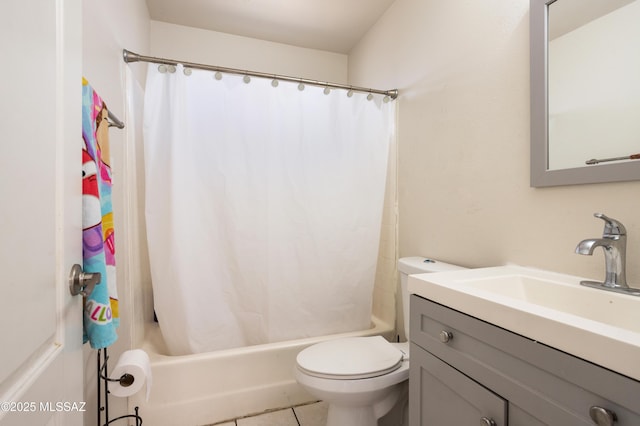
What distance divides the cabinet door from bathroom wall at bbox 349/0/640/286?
0.54 meters

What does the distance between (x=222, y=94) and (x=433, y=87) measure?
3.72 feet

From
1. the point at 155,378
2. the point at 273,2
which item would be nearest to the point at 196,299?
the point at 155,378

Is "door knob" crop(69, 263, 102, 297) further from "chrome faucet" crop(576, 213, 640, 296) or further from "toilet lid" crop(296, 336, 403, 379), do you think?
"chrome faucet" crop(576, 213, 640, 296)

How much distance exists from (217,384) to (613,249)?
174 centimetres

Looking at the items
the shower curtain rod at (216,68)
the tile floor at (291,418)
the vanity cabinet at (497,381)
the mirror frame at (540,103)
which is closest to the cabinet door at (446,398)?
the vanity cabinet at (497,381)

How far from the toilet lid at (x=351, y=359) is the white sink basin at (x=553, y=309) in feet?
1.64

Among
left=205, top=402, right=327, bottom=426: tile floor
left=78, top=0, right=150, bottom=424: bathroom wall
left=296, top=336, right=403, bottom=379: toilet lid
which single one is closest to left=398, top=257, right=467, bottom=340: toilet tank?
left=296, top=336, right=403, bottom=379: toilet lid

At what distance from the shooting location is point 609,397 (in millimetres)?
490

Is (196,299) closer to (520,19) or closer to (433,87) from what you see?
(433,87)

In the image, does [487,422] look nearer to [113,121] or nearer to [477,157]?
[477,157]

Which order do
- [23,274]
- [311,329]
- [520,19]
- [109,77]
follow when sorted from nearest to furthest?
[23,274] → [520,19] → [109,77] → [311,329]

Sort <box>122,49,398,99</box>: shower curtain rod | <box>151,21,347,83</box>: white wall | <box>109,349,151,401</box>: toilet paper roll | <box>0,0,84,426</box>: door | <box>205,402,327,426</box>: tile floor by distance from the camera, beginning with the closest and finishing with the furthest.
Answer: <box>0,0,84,426</box>: door < <box>109,349,151,401</box>: toilet paper roll < <box>122,49,398,99</box>: shower curtain rod < <box>205,402,327,426</box>: tile floor < <box>151,21,347,83</box>: white wall

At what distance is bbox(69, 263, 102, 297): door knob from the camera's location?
619 millimetres

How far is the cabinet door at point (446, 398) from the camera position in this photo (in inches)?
27.0
